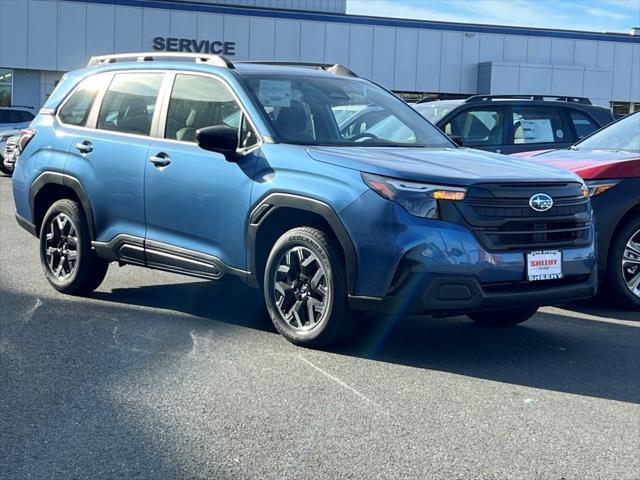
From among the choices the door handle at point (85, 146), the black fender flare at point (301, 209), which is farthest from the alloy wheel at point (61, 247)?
the black fender flare at point (301, 209)

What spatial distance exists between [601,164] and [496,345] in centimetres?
199

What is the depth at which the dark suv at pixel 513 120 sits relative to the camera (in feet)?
32.7

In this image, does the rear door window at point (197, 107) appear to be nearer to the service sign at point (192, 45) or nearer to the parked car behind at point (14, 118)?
the parked car behind at point (14, 118)

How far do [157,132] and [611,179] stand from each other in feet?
11.7

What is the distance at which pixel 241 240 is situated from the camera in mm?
5504

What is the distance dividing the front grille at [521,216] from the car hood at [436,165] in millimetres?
69

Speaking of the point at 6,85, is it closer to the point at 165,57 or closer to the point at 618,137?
the point at 165,57

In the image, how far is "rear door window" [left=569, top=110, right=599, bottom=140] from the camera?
1052 centimetres

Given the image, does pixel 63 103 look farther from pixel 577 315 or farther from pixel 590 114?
pixel 590 114

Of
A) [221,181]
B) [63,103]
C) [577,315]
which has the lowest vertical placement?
[577,315]

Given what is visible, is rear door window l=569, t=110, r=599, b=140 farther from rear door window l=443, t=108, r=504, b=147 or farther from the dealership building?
the dealership building

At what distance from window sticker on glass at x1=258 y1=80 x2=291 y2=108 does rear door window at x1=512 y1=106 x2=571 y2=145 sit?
4903mm

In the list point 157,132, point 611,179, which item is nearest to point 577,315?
point 611,179

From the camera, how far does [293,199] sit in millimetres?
5172
